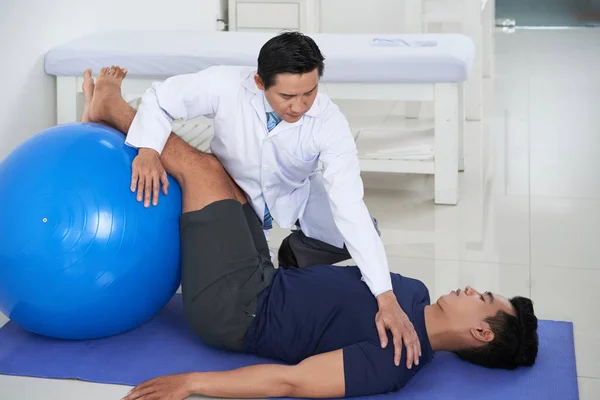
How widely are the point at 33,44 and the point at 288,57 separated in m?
1.53

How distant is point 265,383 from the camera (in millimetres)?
2035

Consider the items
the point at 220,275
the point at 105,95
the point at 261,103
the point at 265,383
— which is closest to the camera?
the point at 265,383

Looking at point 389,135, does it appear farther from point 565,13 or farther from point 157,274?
point 565,13

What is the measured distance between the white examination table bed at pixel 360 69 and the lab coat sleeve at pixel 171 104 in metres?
1.06

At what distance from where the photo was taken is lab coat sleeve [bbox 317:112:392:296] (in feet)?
7.24

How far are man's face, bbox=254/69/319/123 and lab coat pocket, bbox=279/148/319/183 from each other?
0.18m

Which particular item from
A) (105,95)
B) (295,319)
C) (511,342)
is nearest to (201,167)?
(105,95)

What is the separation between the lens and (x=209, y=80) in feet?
7.94

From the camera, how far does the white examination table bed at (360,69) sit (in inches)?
133

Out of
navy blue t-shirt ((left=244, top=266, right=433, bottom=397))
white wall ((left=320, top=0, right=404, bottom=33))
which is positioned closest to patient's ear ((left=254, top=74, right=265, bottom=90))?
navy blue t-shirt ((left=244, top=266, right=433, bottom=397))

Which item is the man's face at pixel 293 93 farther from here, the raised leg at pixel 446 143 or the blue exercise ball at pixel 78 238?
the raised leg at pixel 446 143

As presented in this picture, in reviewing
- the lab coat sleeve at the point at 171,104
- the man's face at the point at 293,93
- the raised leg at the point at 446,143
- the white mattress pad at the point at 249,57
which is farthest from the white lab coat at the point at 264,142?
the raised leg at the point at 446,143

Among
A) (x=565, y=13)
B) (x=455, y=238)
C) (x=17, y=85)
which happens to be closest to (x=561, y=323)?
(x=455, y=238)

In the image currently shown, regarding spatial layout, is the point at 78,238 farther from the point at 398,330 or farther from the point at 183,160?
the point at 398,330
